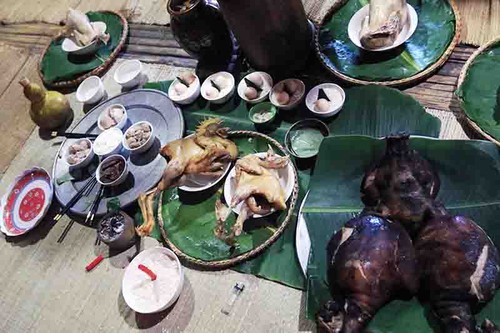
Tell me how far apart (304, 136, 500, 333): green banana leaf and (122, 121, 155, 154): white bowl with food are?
124 centimetres

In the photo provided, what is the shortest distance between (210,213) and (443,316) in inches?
55.4

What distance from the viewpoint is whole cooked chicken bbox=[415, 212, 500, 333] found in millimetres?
1952

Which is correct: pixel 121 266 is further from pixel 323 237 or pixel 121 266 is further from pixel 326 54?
pixel 326 54

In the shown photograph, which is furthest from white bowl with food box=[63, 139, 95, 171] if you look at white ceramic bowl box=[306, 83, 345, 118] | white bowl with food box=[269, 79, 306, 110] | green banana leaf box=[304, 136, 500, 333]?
green banana leaf box=[304, 136, 500, 333]

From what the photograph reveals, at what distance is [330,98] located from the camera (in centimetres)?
301

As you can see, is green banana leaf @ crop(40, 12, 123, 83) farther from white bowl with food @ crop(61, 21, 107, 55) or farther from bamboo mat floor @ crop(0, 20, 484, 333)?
bamboo mat floor @ crop(0, 20, 484, 333)

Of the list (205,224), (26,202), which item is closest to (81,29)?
(26,202)

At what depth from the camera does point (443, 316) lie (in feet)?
6.55

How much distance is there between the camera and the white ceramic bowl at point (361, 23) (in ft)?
9.96

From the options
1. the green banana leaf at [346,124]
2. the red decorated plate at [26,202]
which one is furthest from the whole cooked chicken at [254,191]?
the red decorated plate at [26,202]

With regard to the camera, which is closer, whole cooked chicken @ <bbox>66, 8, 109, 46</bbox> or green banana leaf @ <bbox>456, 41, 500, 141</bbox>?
green banana leaf @ <bbox>456, 41, 500, 141</bbox>

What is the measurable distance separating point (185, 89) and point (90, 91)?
3.03 ft

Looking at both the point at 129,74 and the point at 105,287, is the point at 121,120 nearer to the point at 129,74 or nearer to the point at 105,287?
the point at 129,74

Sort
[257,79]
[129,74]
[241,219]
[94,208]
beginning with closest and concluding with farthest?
[241,219], [94,208], [257,79], [129,74]
